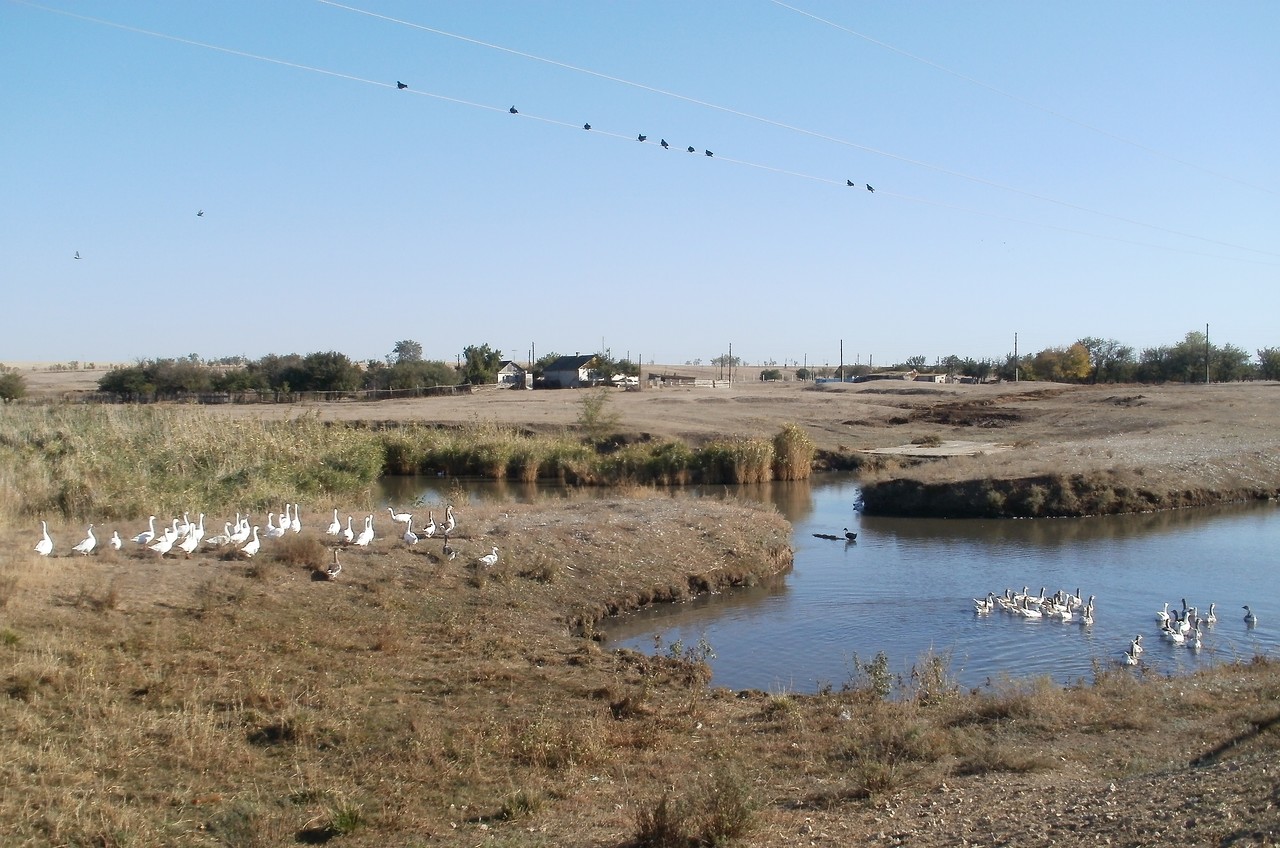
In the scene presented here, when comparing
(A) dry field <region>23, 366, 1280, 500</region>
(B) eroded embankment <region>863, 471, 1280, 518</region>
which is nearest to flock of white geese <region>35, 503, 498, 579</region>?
(B) eroded embankment <region>863, 471, 1280, 518</region>

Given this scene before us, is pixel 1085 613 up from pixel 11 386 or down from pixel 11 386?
down

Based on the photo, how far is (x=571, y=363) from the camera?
11894cm

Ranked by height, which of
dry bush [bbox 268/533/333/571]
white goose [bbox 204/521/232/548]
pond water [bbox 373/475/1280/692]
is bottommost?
pond water [bbox 373/475/1280/692]

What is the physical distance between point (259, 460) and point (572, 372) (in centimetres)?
8478

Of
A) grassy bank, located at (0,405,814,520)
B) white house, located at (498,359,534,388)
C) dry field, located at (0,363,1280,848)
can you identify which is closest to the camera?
dry field, located at (0,363,1280,848)

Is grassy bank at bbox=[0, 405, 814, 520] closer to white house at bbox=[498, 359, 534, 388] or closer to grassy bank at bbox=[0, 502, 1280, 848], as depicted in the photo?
grassy bank at bbox=[0, 502, 1280, 848]

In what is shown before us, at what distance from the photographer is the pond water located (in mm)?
17766

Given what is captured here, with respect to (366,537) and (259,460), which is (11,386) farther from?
(366,537)

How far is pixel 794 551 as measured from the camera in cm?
2886

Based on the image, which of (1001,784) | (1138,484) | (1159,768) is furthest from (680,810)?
(1138,484)

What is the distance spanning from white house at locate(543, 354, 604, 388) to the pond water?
7911 centimetres

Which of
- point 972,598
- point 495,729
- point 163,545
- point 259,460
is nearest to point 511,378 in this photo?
point 259,460

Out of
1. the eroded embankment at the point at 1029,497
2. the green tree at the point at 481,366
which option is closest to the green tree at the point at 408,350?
the green tree at the point at 481,366

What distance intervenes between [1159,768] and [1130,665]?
729 cm
